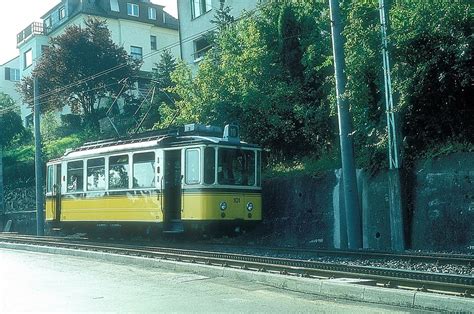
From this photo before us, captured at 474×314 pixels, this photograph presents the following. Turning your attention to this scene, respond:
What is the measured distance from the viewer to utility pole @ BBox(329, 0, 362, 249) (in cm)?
1447

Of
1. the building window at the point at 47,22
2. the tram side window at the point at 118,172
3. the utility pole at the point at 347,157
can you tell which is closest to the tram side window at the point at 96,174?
the tram side window at the point at 118,172

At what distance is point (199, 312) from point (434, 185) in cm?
890

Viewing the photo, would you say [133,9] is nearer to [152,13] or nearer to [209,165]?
[152,13]

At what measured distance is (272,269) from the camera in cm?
1037

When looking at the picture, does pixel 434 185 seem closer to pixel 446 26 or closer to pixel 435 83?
pixel 435 83

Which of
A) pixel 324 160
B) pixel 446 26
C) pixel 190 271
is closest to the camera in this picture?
pixel 190 271

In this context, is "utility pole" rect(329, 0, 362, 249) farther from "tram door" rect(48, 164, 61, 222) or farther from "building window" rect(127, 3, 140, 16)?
"building window" rect(127, 3, 140, 16)

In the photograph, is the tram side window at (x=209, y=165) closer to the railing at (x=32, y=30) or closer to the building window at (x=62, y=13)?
the building window at (x=62, y=13)

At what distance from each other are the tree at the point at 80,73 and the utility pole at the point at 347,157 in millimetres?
24707

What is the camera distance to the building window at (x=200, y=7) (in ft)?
107

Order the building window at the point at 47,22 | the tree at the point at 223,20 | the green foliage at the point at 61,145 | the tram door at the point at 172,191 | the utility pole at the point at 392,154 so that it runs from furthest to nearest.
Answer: the building window at the point at 47,22 → the green foliage at the point at 61,145 → the tree at the point at 223,20 → the tram door at the point at 172,191 → the utility pole at the point at 392,154

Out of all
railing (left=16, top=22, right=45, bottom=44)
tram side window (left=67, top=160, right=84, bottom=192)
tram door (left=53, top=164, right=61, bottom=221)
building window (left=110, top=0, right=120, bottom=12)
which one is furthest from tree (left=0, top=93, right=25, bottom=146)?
tram side window (left=67, top=160, right=84, bottom=192)

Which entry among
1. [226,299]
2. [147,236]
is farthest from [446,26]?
[147,236]

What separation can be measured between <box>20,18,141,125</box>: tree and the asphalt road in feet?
89.5
